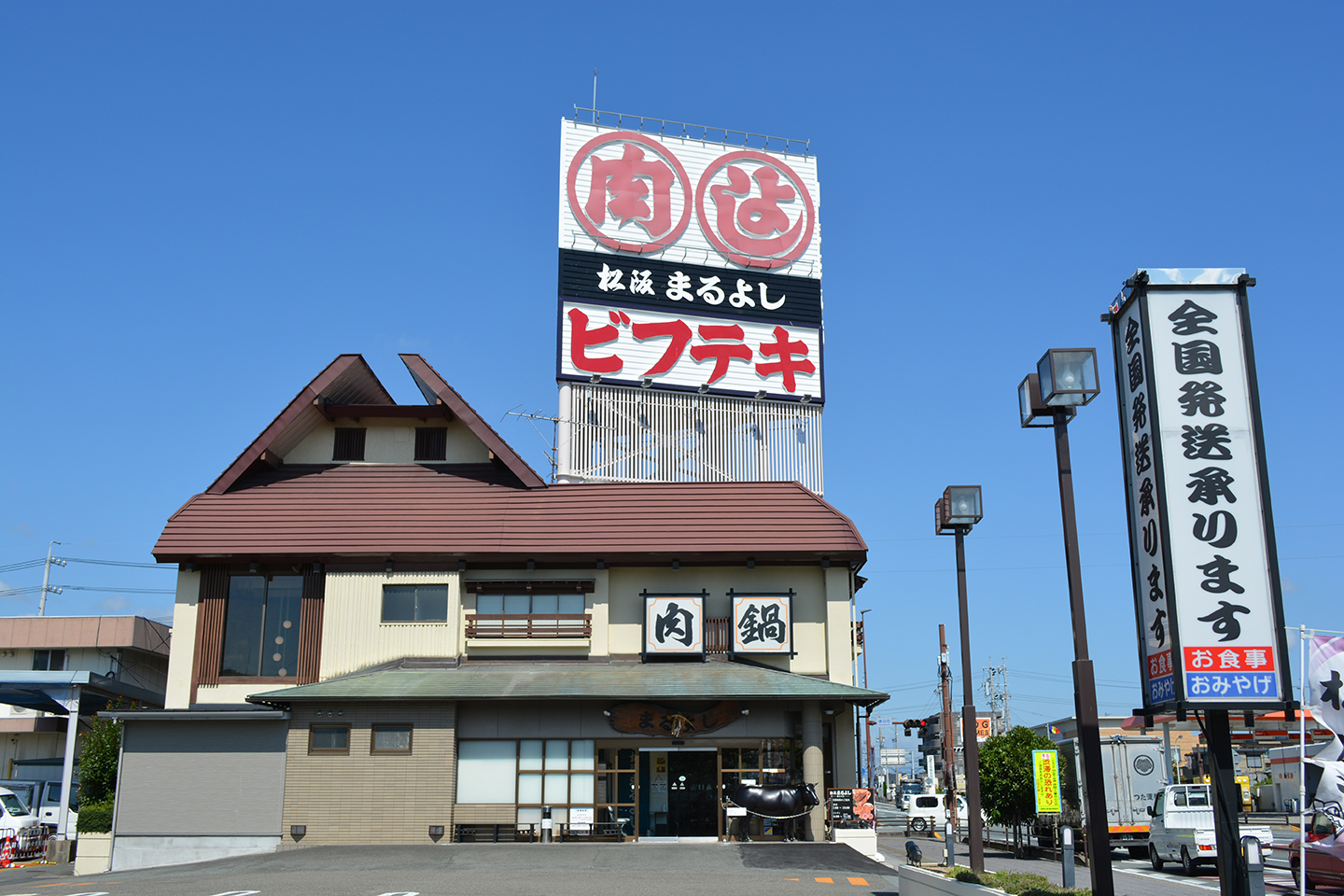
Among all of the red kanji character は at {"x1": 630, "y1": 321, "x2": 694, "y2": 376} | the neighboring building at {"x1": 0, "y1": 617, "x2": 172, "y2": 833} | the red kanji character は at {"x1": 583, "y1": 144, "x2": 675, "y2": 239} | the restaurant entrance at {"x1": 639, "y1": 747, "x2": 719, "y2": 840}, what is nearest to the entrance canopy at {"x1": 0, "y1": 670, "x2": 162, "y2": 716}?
the neighboring building at {"x1": 0, "y1": 617, "x2": 172, "y2": 833}

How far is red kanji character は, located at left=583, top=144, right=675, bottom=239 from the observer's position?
35.4 m

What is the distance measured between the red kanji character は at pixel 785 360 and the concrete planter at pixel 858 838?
13928 millimetres

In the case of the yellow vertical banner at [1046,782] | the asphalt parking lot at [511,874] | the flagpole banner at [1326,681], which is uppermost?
the flagpole banner at [1326,681]

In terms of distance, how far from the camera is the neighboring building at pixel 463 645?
2639cm

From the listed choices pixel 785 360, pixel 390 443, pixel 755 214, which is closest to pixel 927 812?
pixel 785 360

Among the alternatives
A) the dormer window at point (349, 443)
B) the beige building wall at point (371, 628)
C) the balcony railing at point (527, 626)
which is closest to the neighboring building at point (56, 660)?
the dormer window at point (349, 443)

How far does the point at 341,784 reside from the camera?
86.1ft

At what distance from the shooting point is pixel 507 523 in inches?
1160

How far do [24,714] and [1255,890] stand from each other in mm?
47623

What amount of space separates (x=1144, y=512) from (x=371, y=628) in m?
21.4

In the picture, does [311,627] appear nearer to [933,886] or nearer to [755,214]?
[933,886]

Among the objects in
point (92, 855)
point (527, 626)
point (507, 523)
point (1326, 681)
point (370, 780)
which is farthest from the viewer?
point (507, 523)

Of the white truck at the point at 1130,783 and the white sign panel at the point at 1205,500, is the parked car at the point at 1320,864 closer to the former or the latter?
the white truck at the point at 1130,783

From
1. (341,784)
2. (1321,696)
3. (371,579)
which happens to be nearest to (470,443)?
(371,579)
